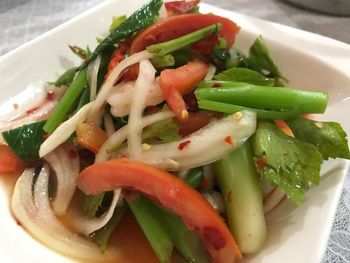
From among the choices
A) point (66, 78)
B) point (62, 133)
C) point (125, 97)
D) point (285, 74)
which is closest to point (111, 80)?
point (125, 97)

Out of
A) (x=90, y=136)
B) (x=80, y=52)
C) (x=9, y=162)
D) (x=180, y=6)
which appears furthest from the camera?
(x=80, y=52)

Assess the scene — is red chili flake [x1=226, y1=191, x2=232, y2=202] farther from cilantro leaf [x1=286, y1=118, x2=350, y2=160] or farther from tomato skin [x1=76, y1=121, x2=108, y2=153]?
tomato skin [x1=76, y1=121, x2=108, y2=153]

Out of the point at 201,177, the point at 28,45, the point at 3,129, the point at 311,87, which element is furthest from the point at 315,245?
the point at 28,45

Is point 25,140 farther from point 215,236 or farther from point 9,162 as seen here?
point 215,236

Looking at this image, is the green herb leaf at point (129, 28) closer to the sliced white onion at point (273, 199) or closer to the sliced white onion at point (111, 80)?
the sliced white onion at point (111, 80)

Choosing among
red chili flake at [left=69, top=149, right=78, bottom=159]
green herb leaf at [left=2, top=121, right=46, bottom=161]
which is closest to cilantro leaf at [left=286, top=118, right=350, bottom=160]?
red chili flake at [left=69, top=149, right=78, bottom=159]

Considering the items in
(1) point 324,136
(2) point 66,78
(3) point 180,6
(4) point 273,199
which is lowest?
(4) point 273,199
